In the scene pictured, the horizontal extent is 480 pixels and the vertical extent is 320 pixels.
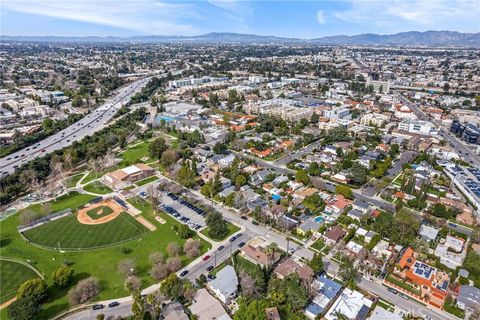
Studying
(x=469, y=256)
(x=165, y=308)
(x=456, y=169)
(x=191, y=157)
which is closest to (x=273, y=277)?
(x=165, y=308)

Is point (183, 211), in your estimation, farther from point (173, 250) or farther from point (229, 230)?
point (173, 250)

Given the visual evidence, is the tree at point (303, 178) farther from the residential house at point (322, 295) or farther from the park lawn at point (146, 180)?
the park lawn at point (146, 180)

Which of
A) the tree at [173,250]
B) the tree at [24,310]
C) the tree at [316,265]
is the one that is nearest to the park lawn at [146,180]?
the tree at [173,250]

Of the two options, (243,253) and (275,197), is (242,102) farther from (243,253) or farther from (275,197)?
(243,253)

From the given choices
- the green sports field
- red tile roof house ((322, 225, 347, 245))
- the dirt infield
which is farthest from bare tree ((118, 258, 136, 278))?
red tile roof house ((322, 225, 347, 245))

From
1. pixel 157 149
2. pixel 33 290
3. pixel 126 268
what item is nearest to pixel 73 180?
pixel 157 149

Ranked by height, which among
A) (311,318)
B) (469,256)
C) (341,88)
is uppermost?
(341,88)

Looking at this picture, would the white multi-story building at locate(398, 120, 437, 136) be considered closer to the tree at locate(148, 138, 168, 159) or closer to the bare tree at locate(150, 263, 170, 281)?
the tree at locate(148, 138, 168, 159)
